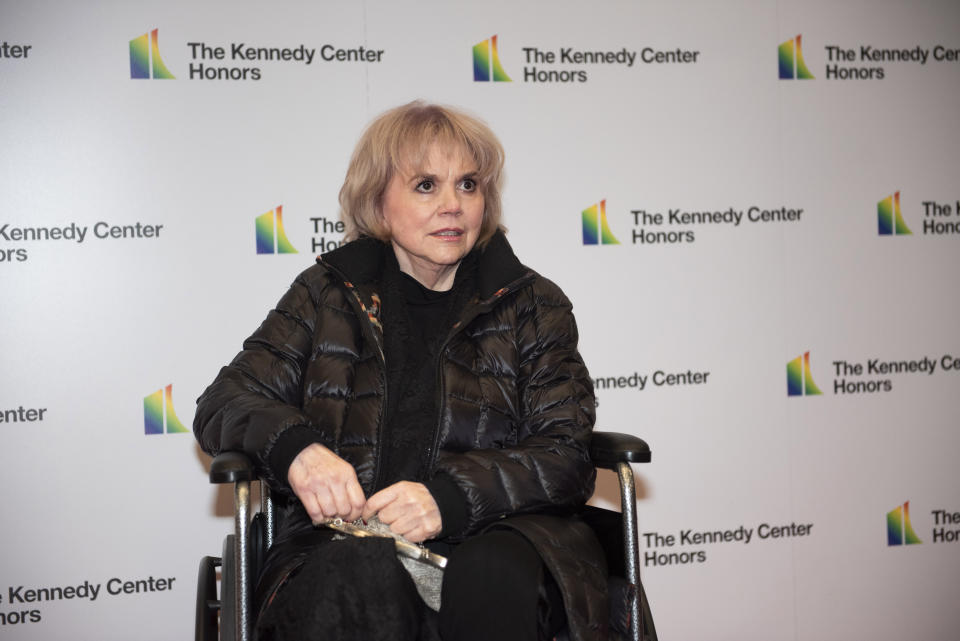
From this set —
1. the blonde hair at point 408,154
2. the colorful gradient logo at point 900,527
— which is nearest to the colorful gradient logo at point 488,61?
the blonde hair at point 408,154

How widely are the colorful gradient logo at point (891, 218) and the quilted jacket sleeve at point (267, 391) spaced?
2.25 meters

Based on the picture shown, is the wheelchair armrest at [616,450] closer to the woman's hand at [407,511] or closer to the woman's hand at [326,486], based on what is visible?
the woman's hand at [407,511]

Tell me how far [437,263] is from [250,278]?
99 centimetres

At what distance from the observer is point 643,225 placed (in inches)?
117

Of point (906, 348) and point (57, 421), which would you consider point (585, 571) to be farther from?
point (906, 348)

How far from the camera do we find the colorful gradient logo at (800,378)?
10.0 feet

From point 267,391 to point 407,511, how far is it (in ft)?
1.67

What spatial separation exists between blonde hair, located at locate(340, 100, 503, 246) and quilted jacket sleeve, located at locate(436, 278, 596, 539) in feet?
0.99

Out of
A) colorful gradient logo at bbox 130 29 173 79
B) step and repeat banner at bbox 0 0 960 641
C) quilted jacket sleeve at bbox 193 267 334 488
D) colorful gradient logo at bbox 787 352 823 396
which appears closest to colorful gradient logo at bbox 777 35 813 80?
step and repeat banner at bbox 0 0 960 641

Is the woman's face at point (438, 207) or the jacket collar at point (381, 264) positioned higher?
the woman's face at point (438, 207)

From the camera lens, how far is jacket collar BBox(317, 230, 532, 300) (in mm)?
1960

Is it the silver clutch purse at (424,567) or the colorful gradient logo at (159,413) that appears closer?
the silver clutch purse at (424,567)

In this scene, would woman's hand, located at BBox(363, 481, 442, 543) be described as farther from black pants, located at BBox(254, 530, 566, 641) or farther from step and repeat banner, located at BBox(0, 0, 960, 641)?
step and repeat banner, located at BBox(0, 0, 960, 641)

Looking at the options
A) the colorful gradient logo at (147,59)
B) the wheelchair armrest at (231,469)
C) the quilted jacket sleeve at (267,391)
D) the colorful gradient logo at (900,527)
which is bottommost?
the colorful gradient logo at (900,527)
